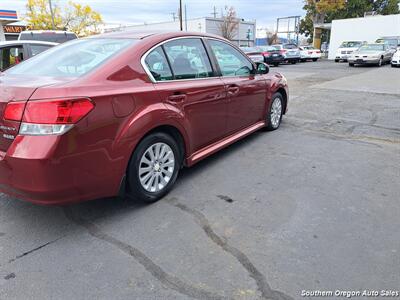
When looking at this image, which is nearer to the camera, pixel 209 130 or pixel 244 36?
pixel 209 130

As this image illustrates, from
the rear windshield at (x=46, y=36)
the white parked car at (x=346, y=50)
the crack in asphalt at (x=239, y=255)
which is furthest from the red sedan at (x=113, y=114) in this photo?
the white parked car at (x=346, y=50)

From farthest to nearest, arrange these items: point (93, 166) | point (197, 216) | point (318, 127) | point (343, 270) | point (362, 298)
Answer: point (318, 127) < point (197, 216) < point (93, 166) < point (343, 270) < point (362, 298)

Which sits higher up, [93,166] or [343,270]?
[93,166]

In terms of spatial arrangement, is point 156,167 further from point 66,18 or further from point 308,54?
point 66,18

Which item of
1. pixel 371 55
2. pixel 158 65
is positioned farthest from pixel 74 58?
pixel 371 55

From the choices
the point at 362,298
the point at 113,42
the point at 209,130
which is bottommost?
the point at 362,298

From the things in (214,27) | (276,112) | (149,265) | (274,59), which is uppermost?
(214,27)

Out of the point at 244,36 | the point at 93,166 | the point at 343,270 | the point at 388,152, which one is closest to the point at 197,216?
the point at 93,166

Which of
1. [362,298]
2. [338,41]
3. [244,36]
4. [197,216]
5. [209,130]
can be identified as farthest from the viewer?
[244,36]

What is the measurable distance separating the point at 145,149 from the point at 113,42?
120 cm

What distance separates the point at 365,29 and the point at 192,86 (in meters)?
33.9

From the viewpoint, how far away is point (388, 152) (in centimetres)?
464

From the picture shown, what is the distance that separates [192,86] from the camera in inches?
137

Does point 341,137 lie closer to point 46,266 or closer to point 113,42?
point 113,42
